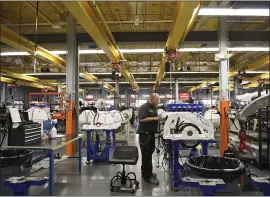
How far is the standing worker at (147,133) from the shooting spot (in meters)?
3.81

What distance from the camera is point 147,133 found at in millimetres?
3820

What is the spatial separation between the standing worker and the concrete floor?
187 mm

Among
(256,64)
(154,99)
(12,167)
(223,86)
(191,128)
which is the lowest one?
(12,167)

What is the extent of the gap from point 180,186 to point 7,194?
228 centimetres

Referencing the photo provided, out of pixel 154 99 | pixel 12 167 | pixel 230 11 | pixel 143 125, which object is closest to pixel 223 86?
pixel 230 11

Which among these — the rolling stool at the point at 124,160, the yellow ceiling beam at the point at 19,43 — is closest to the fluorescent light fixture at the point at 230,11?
the rolling stool at the point at 124,160

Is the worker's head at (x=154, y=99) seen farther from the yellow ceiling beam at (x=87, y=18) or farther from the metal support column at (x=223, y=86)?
the metal support column at (x=223, y=86)

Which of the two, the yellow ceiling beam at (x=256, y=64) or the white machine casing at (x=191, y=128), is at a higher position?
the yellow ceiling beam at (x=256, y=64)

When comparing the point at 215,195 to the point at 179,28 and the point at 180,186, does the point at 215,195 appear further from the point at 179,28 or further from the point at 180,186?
the point at 179,28

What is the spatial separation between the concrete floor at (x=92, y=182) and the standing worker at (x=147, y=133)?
19cm

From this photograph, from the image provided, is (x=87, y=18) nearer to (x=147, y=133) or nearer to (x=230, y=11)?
(x=147, y=133)

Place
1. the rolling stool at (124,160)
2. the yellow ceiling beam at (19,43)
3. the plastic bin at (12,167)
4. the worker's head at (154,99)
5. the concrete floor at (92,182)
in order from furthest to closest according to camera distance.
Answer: the yellow ceiling beam at (19,43) → the worker's head at (154,99) → the concrete floor at (92,182) → the rolling stool at (124,160) → the plastic bin at (12,167)

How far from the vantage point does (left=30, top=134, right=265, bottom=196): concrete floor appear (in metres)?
3.35

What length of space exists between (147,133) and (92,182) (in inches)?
46.4
